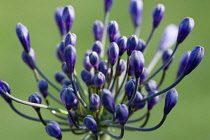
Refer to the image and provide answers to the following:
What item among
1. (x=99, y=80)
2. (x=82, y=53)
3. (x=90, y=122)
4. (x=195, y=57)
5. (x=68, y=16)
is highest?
(x=68, y=16)

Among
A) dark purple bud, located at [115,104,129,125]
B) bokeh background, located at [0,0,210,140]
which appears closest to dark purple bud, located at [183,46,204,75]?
dark purple bud, located at [115,104,129,125]

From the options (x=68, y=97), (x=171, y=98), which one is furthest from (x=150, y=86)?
(x=68, y=97)

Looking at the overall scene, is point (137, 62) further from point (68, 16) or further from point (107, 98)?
point (68, 16)

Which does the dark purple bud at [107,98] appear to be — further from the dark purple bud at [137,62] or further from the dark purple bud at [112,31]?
the dark purple bud at [112,31]

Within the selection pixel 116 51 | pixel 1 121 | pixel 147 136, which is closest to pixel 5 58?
pixel 1 121

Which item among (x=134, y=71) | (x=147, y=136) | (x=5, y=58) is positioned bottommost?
(x=147, y=136)

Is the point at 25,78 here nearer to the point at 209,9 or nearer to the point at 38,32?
the point at 38,32

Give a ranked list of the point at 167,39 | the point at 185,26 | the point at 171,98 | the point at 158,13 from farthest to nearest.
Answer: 1. the point at 167,39
2. the point at 158,13
3. the point at 185,26
4. the point at 171,98
